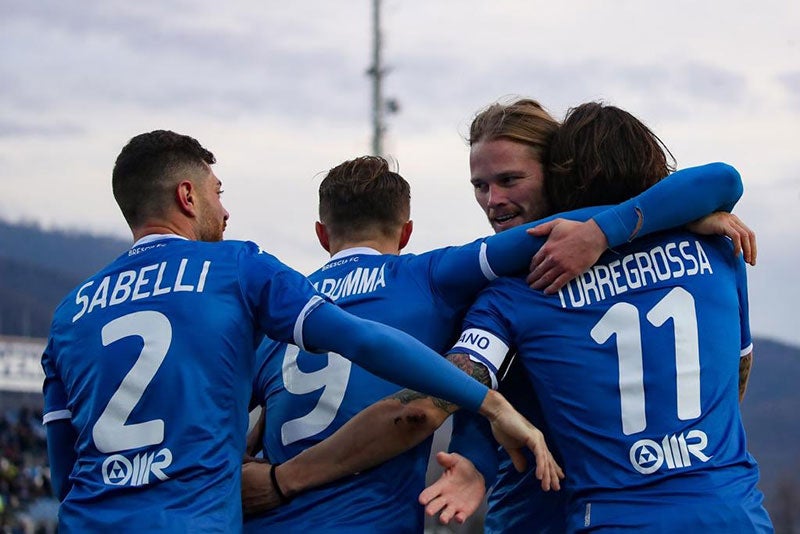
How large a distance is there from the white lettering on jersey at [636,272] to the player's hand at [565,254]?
7cm

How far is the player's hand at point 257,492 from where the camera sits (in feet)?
16.0

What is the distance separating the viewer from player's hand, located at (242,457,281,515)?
4.86 m

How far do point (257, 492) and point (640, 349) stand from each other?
1584mm

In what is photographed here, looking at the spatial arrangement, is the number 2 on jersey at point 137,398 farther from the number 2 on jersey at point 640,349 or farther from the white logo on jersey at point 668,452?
the white logo on jersey at point 668,452

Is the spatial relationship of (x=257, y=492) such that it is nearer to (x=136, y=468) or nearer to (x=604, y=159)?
(x=136, y=468)

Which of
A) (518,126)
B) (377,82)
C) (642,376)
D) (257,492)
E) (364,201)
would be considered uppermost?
(377,82)

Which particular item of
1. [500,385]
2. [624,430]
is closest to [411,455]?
[500,385]

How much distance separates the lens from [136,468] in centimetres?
438

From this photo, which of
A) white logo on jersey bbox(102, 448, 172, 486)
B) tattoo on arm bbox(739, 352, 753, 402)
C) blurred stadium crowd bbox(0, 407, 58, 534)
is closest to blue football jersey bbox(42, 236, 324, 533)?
white logo on jersey bbox(102, 448, 172, 486)

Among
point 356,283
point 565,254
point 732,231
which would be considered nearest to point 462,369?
point 565,254

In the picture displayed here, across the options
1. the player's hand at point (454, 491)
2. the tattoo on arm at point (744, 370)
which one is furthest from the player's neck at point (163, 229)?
the tattoo on arm at point (744, 370)

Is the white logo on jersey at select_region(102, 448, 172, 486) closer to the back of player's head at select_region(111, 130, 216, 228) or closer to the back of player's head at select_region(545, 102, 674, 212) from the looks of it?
the back of player's head at select_region(111, 130, 216, 228)

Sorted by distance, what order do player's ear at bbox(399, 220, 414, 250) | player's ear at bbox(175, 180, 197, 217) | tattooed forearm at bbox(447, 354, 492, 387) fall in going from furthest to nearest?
player's ear at bbox(399, 220, 414, 250) < player's ear at bbox(175, 180, 197, 217) < tattooed forearm at bbox(447, 354, 492, 387)

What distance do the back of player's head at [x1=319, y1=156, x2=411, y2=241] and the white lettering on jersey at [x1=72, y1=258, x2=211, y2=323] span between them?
2.96 feet
